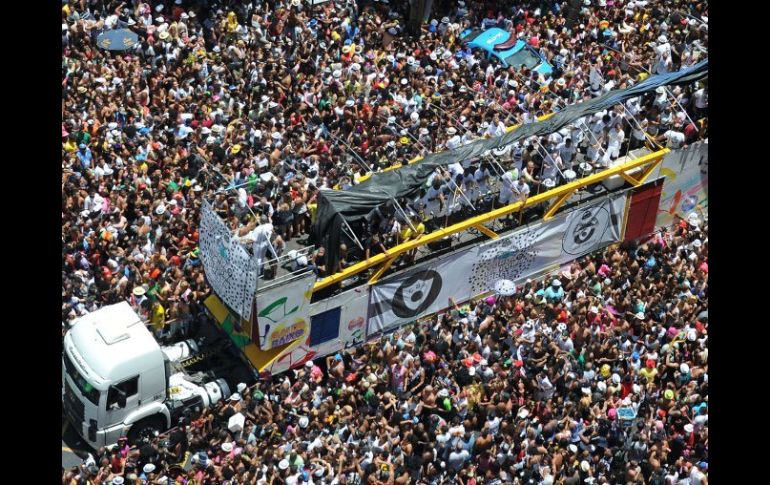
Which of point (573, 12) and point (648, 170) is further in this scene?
point (573, 12)

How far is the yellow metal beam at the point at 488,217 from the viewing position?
2152 centimetres

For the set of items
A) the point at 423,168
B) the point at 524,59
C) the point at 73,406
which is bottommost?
the point at 73,406

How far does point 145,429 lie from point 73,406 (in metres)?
1.32

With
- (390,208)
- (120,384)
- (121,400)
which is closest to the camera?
(120,384)

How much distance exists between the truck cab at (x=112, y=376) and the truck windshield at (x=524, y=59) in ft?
45.5

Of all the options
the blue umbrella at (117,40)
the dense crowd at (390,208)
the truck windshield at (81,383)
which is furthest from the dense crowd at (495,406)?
the blue umbrella at (117,40)

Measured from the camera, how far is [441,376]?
69.4 ft

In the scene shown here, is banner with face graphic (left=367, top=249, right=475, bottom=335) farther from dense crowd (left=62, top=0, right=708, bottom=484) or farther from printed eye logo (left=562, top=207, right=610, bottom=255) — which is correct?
printed eye logo (left=562, top=207, right=610, bottom=255)

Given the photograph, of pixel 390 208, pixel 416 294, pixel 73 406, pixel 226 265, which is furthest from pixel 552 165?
pixel 73 406

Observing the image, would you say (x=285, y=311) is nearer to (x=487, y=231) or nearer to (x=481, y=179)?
(x=487, y=231)

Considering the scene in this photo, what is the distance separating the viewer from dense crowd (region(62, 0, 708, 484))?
1980cm

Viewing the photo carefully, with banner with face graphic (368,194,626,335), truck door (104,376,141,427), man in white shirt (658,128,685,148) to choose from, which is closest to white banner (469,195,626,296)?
banner with face graphic (368,194,626,335)

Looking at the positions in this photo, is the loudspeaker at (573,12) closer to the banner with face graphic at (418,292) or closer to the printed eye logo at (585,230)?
the printed eye logo at (585,230)

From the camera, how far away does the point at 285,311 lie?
→ 20.9 metres
